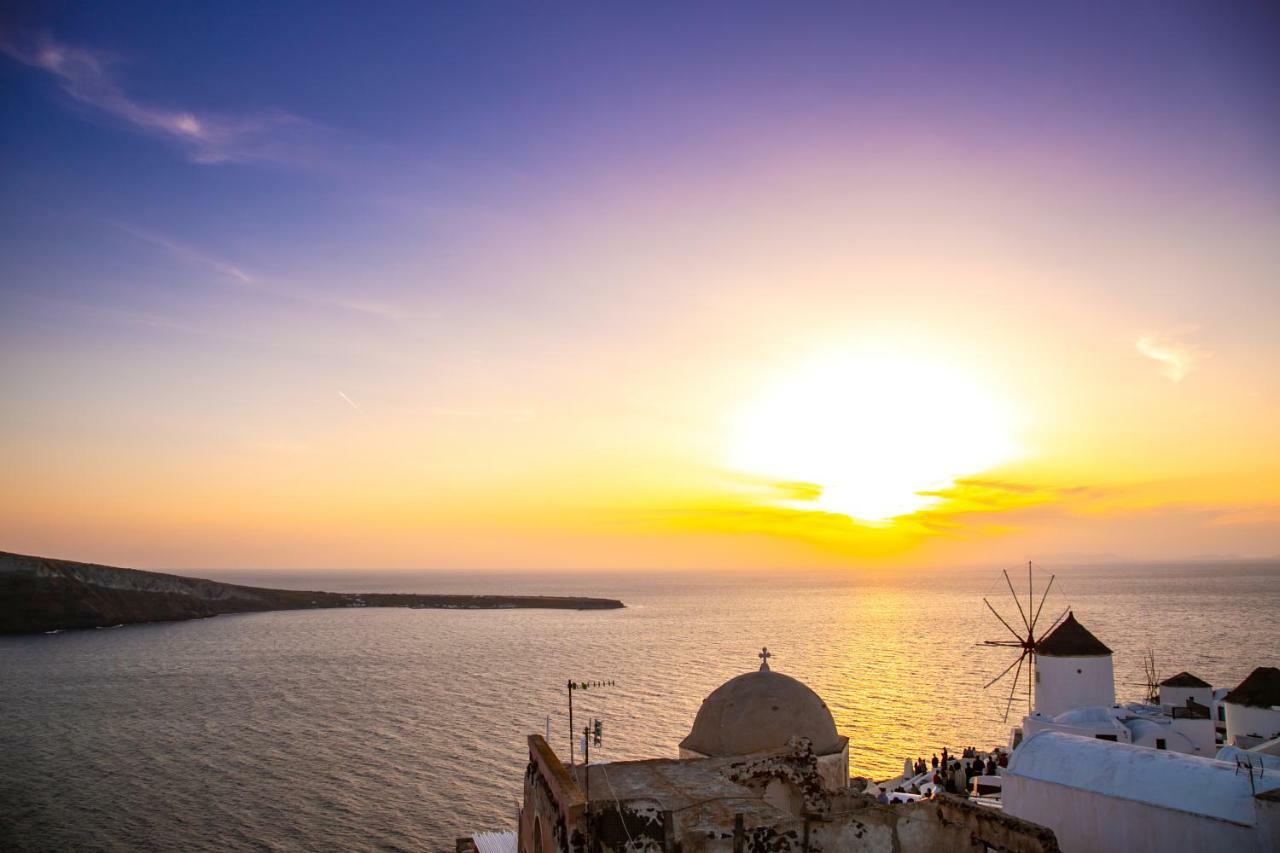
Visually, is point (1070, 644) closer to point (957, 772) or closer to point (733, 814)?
point (957, 772)

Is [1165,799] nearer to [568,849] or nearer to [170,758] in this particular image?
[568,849]

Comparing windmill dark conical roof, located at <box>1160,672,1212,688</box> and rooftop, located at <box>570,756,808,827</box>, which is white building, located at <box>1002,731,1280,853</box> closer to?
rooftop, located at <box>570,756,808,827</box>

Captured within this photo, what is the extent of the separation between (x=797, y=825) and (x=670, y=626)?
105 meters

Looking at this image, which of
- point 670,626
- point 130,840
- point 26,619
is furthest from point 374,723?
point 26,619

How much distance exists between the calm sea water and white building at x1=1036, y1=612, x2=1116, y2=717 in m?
10.2

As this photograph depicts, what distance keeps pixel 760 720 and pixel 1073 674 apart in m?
19.9

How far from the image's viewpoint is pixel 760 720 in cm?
1738

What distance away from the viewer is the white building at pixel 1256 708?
88.8 feet

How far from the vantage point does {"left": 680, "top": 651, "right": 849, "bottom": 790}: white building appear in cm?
1722

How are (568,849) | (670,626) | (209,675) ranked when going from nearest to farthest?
(568,849)
(209,675)
(670,626)

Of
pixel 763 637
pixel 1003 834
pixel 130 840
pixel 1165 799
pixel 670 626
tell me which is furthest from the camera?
pixel 670 626

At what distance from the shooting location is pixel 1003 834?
11.6 metres

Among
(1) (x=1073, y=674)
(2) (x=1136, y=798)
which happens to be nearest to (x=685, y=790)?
(2) (x=1136, y=798)

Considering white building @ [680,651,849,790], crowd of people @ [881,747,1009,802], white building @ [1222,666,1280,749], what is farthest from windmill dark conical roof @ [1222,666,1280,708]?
white building @ [680,651,849,790]
